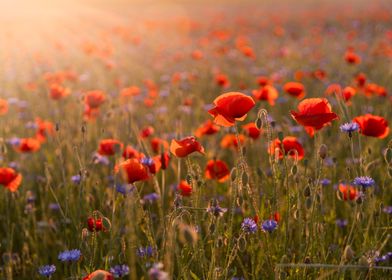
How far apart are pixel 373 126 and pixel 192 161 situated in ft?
3.44

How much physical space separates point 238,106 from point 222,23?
12.5m

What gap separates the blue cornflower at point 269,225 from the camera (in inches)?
76.0

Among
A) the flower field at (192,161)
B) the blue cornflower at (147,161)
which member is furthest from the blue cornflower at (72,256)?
the blue cornflower at (147,161)

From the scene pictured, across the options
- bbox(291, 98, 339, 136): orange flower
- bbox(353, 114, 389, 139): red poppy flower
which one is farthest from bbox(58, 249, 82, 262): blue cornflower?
bbox(353, 114, 389, 139): red poppy flower

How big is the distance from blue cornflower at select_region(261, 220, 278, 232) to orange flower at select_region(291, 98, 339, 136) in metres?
0.37

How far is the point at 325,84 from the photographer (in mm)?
5363

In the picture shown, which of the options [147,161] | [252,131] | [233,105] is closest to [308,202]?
[233,105]

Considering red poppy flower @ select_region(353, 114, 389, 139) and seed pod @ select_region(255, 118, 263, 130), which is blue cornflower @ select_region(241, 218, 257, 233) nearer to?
seed pod @ select_region(255, 118, 263, 130)

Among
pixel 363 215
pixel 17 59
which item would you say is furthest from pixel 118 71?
pixel 363 215

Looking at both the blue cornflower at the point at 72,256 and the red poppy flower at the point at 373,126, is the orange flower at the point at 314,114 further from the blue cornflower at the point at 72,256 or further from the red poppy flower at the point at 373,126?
the blue cornflower at the point at 72,256

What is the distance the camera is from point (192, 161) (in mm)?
2955

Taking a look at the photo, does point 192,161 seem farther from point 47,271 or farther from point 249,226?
point 47,271

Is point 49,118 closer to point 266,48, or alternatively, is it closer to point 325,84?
point 325,84

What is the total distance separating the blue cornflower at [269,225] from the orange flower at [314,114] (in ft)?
1.22
